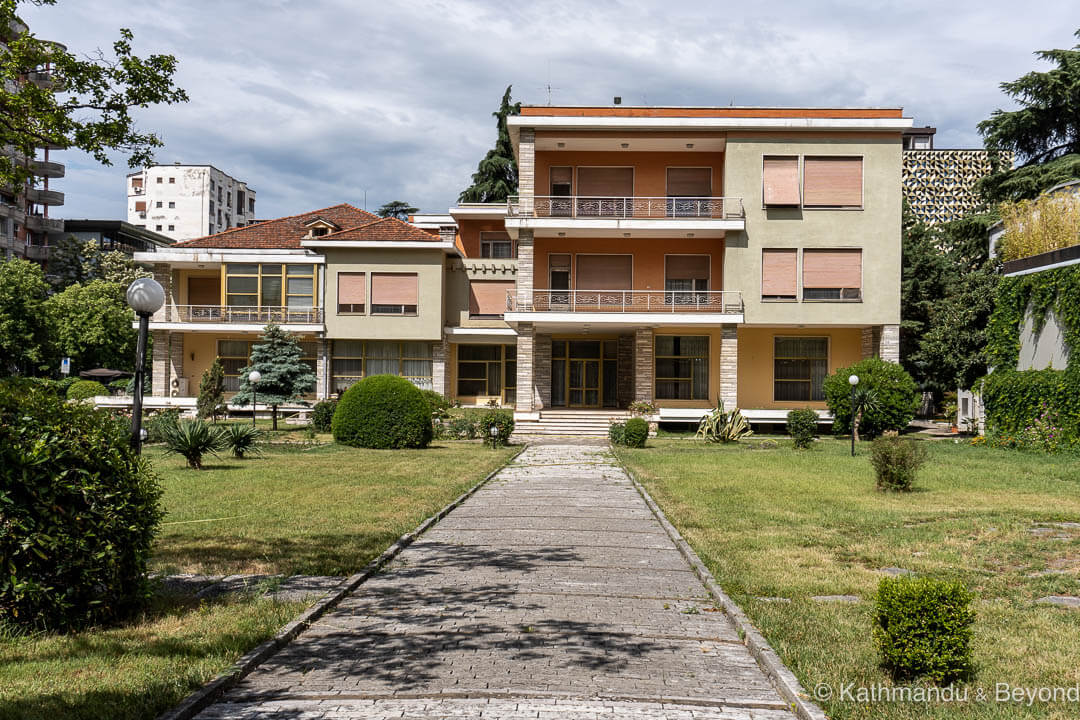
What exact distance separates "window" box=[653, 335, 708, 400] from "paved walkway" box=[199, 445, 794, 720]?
2207 centimetres

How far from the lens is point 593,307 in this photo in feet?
94.1

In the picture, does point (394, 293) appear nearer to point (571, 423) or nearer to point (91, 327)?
point (571, 423)

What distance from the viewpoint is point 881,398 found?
25.1 metres

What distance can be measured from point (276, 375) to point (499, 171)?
74.1ft

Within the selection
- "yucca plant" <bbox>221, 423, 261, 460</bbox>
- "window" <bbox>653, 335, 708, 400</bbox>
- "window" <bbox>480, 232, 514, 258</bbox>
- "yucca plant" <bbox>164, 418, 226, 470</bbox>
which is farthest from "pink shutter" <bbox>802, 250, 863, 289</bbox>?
"yucca plant" <bbox>164, 418, 226, 470</bbox>

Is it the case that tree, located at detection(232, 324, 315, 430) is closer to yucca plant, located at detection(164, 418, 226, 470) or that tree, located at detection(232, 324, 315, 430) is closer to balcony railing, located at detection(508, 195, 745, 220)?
balcony railing, located at detection(508, 195, 745, 220)

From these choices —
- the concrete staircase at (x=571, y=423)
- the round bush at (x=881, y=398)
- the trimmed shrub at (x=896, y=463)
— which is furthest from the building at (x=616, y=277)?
the trimmed shrub at (x=896, y=463)

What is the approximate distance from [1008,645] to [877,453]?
8119mm

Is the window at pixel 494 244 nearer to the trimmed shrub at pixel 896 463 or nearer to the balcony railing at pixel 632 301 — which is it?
the balcony railing at pixel 632 301

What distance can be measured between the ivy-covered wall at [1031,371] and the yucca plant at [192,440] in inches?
752

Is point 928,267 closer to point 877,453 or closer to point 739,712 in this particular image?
point 877,453

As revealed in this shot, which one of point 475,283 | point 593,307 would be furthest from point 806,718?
point 475,283

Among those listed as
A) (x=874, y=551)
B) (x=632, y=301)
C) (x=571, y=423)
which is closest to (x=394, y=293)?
(x=632, y=301)

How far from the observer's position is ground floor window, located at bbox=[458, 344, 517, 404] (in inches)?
1436
